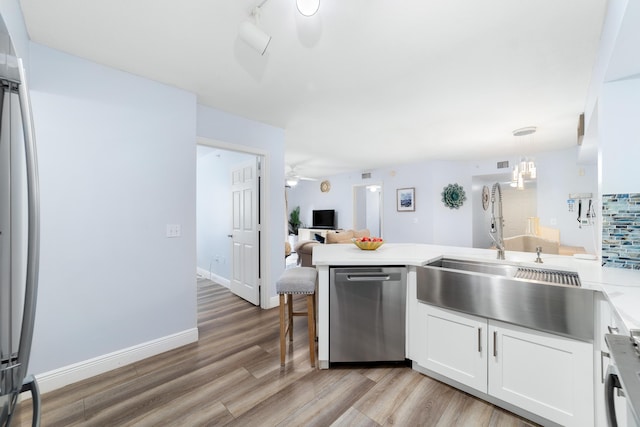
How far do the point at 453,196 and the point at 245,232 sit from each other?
14.6 feet

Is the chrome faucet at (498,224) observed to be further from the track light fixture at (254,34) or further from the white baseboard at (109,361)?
the white baseboard at (109,361)

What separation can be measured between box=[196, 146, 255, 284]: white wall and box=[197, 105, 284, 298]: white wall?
0.68 metres

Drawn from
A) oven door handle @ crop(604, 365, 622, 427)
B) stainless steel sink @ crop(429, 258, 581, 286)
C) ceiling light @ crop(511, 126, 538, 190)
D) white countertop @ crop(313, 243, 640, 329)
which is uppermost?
ceiling light @ crop(511, 126, 538, 190)

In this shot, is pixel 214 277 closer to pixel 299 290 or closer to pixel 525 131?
pixel 299 290

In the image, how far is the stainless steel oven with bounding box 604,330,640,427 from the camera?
0.64 metres

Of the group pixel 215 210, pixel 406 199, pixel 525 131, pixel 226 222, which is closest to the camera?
pixel 525 131

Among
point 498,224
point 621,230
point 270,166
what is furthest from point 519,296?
point 270,166

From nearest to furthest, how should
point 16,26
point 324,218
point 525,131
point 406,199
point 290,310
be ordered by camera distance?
point 16,26 → point 290,310 → point 525,131 → point 406,199 → point 324,218

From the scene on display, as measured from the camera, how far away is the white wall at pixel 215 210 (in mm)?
4434

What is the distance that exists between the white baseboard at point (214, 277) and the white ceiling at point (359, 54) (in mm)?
2634

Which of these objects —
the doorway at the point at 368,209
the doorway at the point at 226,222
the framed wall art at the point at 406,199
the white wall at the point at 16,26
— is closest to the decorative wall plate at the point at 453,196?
the framed wall art at the point at 406,199

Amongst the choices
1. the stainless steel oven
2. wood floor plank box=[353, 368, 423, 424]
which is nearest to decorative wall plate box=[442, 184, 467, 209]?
wood floor plank box=[353, 368, 423, 424]

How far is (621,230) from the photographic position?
1.65 meters

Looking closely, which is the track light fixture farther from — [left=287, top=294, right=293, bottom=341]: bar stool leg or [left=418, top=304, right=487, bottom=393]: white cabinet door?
[left=418, top=304, right=487, bottom=393]: white cabinet door
